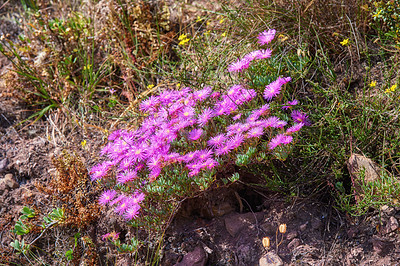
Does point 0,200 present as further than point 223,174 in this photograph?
Yes

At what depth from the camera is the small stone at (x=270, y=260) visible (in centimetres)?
184

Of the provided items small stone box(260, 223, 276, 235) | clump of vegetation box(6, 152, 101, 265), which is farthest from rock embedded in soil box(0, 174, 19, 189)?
small stone box(260, 223, 276, 235)

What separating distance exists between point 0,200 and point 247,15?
2153 mm

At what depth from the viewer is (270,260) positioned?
1.86 m

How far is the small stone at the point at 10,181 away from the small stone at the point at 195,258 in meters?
1.44

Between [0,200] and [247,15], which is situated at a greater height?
[247,15]

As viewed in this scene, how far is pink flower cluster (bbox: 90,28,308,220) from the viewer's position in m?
1.80

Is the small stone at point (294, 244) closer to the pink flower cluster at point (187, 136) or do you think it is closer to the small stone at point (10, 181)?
the pink flower cluster at point (187, 136)

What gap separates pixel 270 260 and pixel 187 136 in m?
0.73

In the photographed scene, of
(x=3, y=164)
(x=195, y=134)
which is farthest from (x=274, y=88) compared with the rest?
(x=3, y=164)

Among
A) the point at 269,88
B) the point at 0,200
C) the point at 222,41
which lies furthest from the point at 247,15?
the point at 0,200

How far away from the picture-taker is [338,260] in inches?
72.0

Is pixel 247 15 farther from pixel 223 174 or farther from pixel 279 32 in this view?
pixel 223 174

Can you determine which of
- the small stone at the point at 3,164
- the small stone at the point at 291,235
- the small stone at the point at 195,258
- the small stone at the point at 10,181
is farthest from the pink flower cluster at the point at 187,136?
the small stone at the point at 3,164
